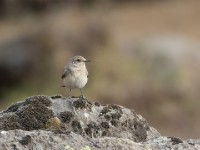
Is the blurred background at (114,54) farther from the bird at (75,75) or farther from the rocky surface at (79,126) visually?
the rocky surface at (79,126)

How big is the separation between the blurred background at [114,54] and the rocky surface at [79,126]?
1379cm

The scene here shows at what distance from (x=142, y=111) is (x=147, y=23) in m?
11.7

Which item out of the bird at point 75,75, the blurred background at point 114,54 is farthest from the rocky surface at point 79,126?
the blurred background at point 114,54

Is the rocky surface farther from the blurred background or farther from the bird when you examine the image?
the blurred background

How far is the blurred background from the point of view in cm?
2616

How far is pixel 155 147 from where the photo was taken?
316 inches

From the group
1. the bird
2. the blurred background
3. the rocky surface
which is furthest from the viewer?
the blurred background

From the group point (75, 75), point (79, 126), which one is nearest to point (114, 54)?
point (75, 75)

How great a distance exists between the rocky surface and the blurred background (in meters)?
13.8

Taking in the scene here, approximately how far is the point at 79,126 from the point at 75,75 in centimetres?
241

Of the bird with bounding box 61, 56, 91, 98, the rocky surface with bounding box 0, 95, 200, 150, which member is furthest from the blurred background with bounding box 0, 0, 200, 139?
the rocky surface with bounding box 0, 95, 200, 150

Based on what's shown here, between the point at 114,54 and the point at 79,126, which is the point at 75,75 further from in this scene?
the point at 114,54

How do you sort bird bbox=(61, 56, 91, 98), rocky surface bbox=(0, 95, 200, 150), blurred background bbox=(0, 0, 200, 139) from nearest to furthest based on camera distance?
rocky surface bbox=(0, 95, 200, 150) → bird bbox=(61, 56, 91, 98) → blurred background bbox=(0, 0, 200, 139)

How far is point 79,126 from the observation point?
8.47 metres
